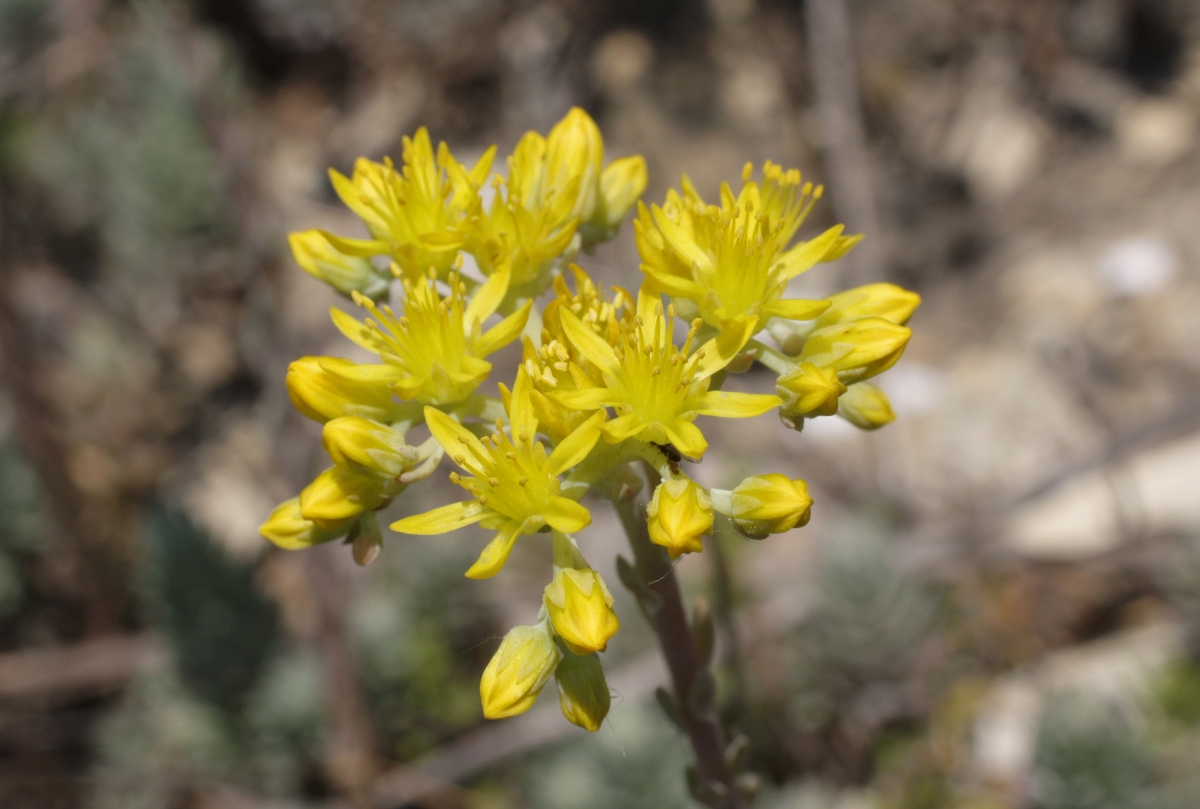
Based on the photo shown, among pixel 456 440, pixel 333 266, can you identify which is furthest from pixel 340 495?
pixel 333 266

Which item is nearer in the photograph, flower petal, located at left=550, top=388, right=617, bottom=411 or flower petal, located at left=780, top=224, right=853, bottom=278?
flower petal, located at left=550, top=388, right=617, bottom=411

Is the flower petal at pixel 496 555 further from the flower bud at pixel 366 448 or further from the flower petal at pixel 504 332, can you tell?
the flower petal at pixel 504 332

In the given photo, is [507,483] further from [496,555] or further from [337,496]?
[337,496]

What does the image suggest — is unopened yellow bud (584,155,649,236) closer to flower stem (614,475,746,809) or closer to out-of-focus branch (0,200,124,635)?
flower stem (614,475,746,809)

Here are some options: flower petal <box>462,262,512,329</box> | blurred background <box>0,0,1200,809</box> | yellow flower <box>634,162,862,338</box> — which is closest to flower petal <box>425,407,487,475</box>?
flower petal <box>462,262,512,329</box>

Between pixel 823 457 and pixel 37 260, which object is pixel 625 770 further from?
pixel 37 260
